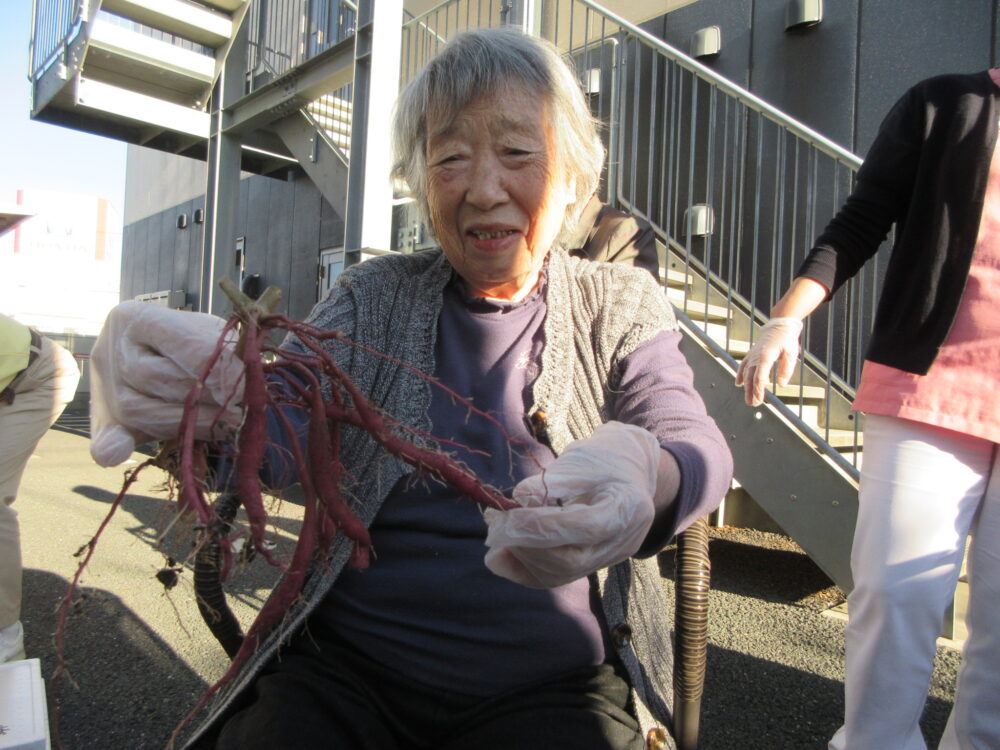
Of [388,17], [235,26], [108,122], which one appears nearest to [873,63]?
[388,17]

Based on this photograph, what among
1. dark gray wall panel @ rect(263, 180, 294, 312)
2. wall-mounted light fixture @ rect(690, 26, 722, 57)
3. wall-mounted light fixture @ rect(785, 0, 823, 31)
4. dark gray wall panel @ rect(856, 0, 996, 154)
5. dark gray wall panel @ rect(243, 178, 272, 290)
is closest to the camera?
dark gray wall panel @ rect(856, 0, 996, 154)

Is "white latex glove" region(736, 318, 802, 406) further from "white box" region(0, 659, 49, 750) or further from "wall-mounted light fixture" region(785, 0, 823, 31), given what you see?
"wall-mounted light fixture" region(785, 0, 823, 31)

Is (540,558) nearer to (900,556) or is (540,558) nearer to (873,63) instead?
(900,556)

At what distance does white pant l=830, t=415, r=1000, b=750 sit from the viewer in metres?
1.38

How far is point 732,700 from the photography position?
2348mm

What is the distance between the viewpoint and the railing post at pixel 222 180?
6.23 m

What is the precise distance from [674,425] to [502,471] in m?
0.30

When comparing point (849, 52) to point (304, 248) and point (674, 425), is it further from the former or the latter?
point (304, 248)

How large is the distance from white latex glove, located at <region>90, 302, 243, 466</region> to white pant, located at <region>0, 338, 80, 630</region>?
1.83 m

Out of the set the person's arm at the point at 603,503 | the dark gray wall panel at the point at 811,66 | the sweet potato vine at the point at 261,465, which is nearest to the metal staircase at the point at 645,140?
the dark gray wall panel at the point at 811,66

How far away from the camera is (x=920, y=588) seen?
1380mm

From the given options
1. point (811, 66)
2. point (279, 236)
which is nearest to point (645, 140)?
point (811, 66)

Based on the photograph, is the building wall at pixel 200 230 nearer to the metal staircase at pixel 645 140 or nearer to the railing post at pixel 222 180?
the railing post at pixel 222 180

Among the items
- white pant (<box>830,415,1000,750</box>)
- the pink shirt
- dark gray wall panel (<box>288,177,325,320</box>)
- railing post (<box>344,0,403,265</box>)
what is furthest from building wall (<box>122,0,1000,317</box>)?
dark gray wall panel (<box>288,177,325,320</box>)
